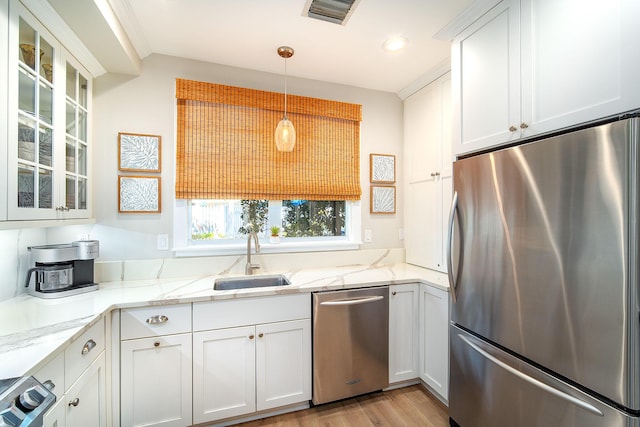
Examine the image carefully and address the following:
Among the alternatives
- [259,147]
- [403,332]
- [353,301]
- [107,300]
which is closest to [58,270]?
[107,300]

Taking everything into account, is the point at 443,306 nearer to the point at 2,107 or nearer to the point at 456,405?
the point at 456,405

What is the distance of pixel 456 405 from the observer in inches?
68.1

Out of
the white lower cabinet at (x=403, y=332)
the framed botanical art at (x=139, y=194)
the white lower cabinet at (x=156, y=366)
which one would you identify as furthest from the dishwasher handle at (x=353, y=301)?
the framed botanical art at (x=139, y=194)

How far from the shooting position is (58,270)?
1.66m

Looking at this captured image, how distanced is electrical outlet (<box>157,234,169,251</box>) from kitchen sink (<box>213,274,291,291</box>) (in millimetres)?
462

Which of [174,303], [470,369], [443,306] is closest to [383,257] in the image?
[443,306]

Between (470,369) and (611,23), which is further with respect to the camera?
(470,369)

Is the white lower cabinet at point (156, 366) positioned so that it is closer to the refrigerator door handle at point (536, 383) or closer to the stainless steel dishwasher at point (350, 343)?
the stainless steel dishwasher at point (350, 343)

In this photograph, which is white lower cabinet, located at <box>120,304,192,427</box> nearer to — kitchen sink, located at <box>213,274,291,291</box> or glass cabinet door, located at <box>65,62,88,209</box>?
kitchen sink, located at <box>213,274,291,291</box>

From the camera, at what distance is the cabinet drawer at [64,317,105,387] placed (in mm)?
1173

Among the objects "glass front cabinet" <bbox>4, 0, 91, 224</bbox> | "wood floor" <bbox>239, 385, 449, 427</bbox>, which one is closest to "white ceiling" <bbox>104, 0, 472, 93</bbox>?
"glass front cabinet" <bbox>4, 0, 91, 224</bbox>

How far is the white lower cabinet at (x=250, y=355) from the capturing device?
5.68 feet

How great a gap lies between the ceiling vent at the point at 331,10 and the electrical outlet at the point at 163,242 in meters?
1.77

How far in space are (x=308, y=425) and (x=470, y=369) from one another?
1.03 m
